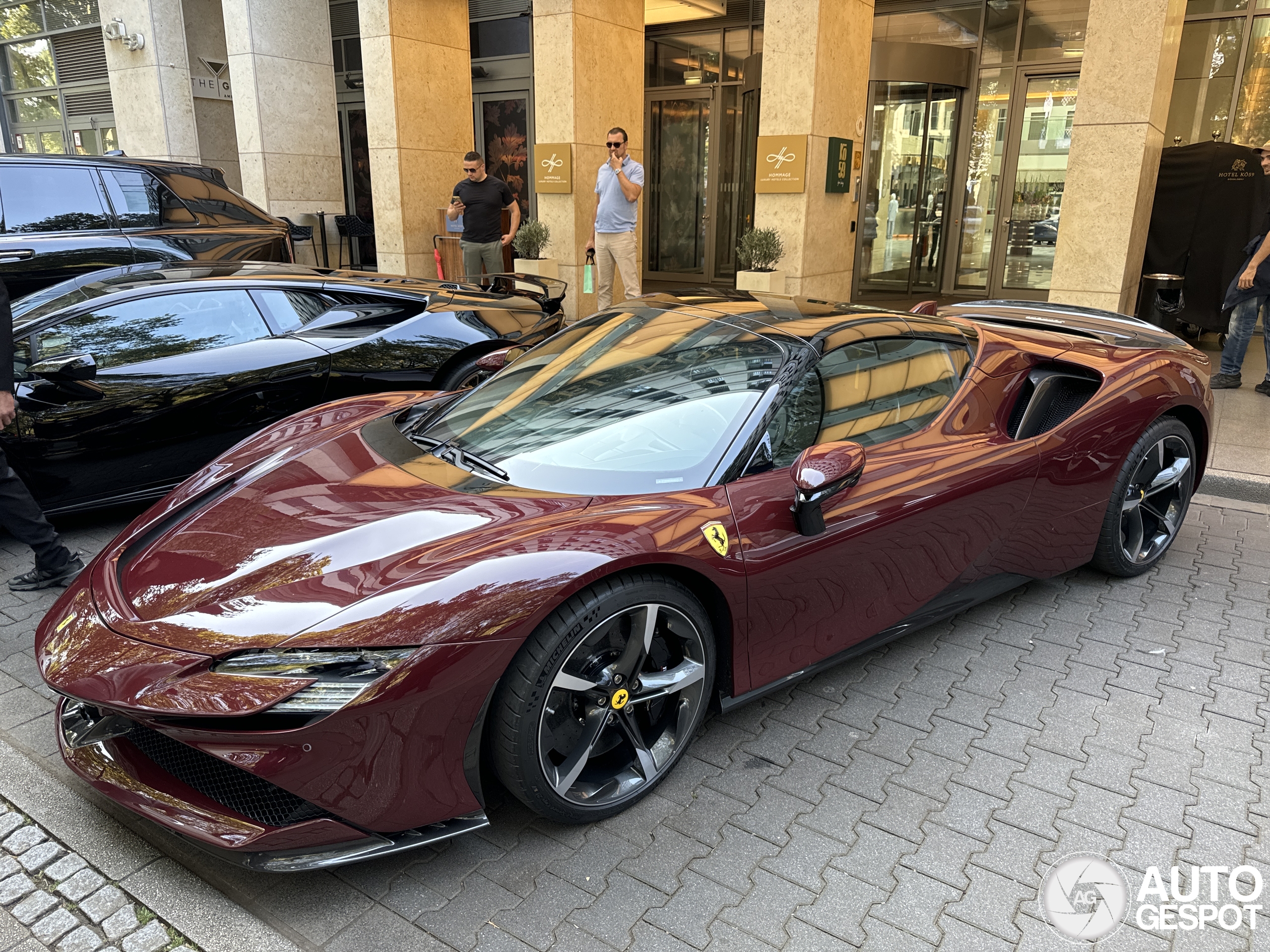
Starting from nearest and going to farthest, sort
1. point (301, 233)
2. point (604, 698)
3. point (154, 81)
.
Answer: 1. point (604, 698)
2. point (301, 233)
3. point (154, 81)

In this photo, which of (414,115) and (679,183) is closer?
(414,115)

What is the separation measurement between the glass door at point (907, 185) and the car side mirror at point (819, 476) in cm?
1036

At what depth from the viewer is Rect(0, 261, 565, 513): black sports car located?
13.5ft

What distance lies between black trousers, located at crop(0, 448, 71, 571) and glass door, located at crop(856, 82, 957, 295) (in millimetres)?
10681

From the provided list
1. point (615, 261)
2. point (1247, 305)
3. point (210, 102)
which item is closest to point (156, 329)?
point (615, 261)

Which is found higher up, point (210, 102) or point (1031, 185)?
point (210, 102)

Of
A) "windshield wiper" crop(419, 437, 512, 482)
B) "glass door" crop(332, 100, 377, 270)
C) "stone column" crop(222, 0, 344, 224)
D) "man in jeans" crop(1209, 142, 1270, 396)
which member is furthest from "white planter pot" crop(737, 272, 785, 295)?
"glass door" crop(332, 100, 377, 270)

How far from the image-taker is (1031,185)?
12109mm

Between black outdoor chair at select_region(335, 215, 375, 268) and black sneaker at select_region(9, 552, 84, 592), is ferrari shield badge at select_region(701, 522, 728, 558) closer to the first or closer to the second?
black sneaker at select_region(9, 552, 84, 592)

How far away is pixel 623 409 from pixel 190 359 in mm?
2729

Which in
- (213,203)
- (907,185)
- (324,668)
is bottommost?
(324,668)

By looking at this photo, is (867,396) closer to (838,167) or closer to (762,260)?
(762,260)

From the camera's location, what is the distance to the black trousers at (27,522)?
12.2 feet

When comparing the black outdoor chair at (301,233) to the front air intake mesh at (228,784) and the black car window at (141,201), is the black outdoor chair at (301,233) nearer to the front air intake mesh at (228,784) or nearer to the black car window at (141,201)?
the black car window at (141,201)
